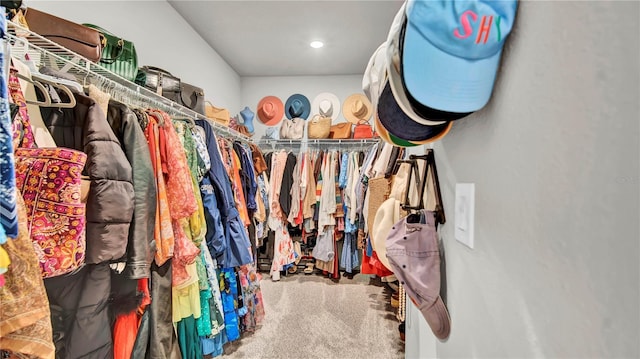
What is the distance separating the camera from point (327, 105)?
11.6ft

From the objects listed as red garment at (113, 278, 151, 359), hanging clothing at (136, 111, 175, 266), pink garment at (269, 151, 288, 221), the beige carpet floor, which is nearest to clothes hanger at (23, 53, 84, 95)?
hanging clothing at (136, 111, 175, 266)

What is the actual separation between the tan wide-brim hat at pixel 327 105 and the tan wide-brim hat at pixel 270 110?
462 mm

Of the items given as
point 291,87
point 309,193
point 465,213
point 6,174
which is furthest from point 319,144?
point 6,174

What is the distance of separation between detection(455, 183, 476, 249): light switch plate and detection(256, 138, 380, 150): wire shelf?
2.64m

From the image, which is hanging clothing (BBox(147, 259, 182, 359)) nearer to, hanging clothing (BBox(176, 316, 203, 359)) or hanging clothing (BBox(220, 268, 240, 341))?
hanging clothing (BBox(176, 316, 203, 359))

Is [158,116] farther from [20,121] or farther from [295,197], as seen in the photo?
[295,197]

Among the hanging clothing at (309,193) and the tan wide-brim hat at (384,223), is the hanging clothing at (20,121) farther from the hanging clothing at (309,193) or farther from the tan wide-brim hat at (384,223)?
the hanging clothing at (309,193)

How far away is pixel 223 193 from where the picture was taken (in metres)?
1.59

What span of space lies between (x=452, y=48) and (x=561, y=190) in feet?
0.76

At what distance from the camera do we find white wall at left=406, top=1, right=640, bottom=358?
0.85 ft

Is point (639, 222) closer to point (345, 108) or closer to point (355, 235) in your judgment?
point (355, 235)

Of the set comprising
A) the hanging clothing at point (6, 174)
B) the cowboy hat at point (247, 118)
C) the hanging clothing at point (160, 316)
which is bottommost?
the hanging clothing at point (160, 316)

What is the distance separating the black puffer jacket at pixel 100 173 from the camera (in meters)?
0.90

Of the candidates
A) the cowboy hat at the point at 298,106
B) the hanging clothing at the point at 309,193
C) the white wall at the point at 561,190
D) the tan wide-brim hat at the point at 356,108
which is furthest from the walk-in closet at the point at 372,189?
the cowboy hat at the point at 298,106
